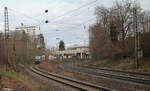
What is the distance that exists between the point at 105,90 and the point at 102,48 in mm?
37543

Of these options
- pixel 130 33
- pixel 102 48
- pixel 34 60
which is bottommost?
pixel 34 60

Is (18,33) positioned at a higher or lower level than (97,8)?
lower

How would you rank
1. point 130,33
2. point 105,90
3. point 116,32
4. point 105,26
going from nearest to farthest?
point 105,90
point 130,33
point 116,32
point 105,26

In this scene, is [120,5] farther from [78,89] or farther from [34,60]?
[34,60]

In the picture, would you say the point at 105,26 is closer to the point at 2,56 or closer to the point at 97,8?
the point at 97,8

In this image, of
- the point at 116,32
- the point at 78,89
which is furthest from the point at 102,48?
the point at 78,89

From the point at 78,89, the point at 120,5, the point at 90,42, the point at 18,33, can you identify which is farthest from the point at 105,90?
the point at 18,33

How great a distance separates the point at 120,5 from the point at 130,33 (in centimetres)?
778

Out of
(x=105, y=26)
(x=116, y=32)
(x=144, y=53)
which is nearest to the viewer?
(x=144, y=53)

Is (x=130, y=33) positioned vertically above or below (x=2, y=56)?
above

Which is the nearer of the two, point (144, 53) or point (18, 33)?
point (144, 53)

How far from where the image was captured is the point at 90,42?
57.8 m

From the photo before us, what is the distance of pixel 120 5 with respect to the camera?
1647 inches

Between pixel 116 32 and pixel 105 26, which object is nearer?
pixel 116 32
